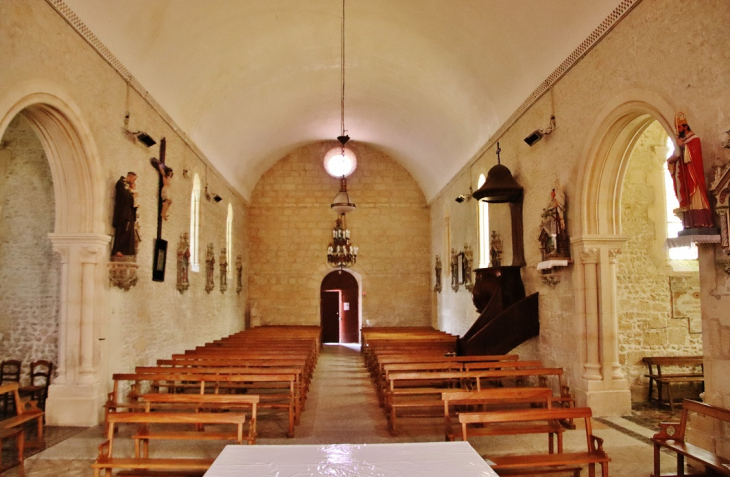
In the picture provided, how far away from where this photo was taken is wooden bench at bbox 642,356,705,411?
8.23 meters

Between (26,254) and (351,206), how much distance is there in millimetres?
7008

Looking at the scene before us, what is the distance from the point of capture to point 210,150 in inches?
513

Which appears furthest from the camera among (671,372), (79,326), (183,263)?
(183,263)

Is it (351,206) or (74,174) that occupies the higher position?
(351,206)

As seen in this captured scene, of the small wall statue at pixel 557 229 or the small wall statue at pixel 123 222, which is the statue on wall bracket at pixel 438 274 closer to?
the small wall statue at pixel 557 229

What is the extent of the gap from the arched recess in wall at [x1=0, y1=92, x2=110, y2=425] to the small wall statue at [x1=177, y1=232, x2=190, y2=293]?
127 inches

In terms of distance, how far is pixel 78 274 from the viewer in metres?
7.27

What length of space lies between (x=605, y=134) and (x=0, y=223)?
8500 mm

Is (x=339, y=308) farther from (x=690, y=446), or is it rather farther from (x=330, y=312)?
(x=690, y=446)

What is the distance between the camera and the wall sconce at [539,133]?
27.9 feet

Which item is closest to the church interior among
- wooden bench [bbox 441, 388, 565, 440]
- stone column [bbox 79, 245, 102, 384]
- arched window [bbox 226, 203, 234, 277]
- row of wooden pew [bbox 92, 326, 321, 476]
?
stone column [bbox 79, 245, 102, 384]

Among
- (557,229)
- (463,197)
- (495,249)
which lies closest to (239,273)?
(463,197)

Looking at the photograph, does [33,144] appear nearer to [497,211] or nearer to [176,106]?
[176,106]

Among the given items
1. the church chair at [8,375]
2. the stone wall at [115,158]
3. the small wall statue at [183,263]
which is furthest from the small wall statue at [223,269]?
the church chair at [8,375]
